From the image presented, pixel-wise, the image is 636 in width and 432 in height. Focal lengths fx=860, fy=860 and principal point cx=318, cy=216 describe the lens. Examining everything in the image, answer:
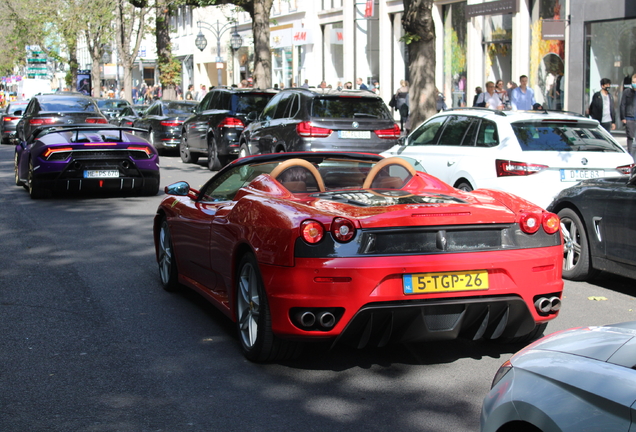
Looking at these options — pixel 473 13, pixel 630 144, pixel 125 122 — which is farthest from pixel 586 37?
pixel 125 122

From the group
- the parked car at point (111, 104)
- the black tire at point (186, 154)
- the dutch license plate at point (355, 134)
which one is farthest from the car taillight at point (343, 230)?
the parked car at point (111, 104)

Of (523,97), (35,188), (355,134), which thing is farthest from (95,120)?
(523,97)

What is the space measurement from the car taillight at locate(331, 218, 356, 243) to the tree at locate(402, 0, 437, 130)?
12060mm

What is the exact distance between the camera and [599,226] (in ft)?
25.2

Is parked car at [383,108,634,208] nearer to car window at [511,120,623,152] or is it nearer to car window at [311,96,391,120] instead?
car window at [511,120,623,152]

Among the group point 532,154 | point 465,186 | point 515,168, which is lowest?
point 465,186

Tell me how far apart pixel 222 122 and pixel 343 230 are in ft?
48.9

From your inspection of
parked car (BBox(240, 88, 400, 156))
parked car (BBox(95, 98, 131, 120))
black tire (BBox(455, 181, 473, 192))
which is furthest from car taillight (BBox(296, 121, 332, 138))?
parked car (BBox(95, 98, 131, 120))

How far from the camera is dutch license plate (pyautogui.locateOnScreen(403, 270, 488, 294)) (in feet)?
15.5

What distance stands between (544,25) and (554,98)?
Result: 241 cm

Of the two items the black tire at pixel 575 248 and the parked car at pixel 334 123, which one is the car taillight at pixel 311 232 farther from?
the parked car at pixel 334 123

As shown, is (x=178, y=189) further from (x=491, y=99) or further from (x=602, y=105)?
(x=491, y=99)

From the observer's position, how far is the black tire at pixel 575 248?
7.93 meters

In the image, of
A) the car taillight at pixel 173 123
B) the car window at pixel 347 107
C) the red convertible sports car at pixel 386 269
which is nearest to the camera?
the red convertible sports car at pixel 386 269
